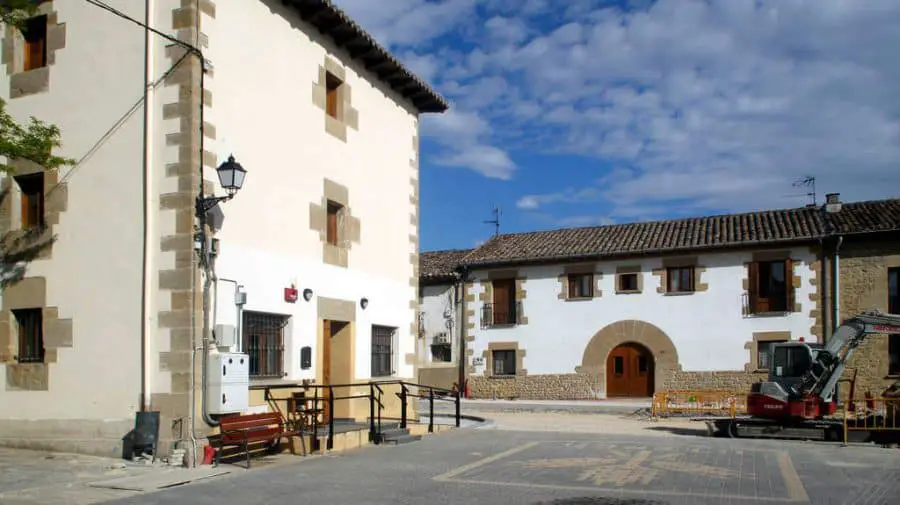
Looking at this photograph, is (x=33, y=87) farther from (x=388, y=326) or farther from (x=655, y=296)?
(x=655, y=296)

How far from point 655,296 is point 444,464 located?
61.0 ft

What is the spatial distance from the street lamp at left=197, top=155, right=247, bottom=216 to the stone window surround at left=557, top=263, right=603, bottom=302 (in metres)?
19.8

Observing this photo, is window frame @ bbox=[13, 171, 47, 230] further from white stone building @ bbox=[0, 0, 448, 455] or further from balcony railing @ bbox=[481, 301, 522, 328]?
balcony railing @ bbox=[481, 301, 522, 328]

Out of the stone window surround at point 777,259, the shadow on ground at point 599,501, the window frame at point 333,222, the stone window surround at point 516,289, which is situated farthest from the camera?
the stone window surround at point 516,289

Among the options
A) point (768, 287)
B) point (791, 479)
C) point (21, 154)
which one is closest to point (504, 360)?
point (768, 287)

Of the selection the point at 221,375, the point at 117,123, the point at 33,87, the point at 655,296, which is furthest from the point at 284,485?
the point at 655,296

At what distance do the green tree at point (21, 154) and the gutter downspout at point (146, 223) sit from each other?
1231mm

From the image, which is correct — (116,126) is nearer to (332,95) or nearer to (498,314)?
(332,95)

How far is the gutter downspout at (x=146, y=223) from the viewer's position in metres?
11.0

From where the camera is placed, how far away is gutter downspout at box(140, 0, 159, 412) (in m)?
11.0

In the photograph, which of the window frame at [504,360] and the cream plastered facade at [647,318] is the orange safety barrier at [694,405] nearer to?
the cream plastered facade at [647,318]

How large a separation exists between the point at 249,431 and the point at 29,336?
370 centimetres

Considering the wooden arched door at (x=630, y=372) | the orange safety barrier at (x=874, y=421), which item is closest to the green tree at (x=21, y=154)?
the orange safety barrier at (x=874, y=421)

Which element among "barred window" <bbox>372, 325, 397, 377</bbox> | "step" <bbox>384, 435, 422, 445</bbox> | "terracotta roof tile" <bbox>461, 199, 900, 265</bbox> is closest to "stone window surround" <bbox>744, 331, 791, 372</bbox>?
"terracotta roof tile" <bbox>461, 199, 900, 265</bbox>
